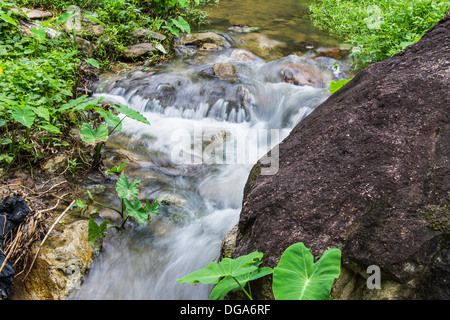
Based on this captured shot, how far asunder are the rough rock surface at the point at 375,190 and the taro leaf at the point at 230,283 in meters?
0.19

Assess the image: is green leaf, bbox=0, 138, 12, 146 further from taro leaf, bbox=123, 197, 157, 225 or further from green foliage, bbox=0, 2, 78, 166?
taro leaf, bbox=123, 197, 157, 225

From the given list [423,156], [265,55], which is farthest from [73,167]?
[265,55]

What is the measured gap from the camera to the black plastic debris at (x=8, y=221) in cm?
234

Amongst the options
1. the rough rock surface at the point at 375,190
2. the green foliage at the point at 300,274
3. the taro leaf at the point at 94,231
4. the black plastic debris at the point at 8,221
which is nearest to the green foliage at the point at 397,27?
the rough rock surface at the point at 375,190

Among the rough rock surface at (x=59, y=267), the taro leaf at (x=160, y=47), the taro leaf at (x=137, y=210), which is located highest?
the taro leaf at (x=160, y=47)

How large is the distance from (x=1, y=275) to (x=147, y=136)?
2.82m

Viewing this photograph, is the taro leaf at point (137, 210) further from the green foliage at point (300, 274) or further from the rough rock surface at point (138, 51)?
the rough rock surface at point (138, 51)

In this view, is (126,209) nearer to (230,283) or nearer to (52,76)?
(230,283)

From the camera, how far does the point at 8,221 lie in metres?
2.61

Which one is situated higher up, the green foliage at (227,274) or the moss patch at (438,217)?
the moss patch at (438,217)

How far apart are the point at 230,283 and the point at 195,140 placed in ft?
10.9

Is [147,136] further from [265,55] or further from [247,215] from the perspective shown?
[265,55]

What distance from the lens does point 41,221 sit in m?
2.84
